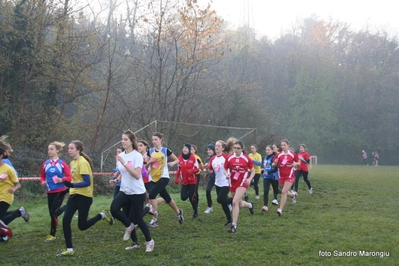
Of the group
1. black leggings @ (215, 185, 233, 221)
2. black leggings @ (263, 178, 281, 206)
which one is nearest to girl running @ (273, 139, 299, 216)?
black leggings @ (263, 178, 281, 206)

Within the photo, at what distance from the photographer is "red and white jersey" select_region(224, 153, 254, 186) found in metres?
9.22

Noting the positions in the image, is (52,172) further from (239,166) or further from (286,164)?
(286,164)

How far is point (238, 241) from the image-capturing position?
828cm

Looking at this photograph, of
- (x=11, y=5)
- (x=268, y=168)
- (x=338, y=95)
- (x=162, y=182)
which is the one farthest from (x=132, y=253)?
(x=338, y=95)

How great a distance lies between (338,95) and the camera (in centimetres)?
5869

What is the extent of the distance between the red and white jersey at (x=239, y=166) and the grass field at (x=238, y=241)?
108cm

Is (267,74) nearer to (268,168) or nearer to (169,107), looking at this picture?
(169,107)

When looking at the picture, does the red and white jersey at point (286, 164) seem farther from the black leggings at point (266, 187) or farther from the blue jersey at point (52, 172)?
the blue jersey at point (52, 172)

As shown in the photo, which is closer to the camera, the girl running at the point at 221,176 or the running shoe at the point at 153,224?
the girl running at the point at 221,176

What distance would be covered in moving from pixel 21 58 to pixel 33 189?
5.63 metres

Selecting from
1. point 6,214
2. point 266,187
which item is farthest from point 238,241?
point 266,187

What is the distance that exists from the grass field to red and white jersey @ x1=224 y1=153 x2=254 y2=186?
1078mm

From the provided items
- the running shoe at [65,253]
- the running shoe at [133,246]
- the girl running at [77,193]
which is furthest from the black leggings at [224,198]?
the running shoe at [65,253]

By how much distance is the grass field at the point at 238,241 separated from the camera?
6.98 m
